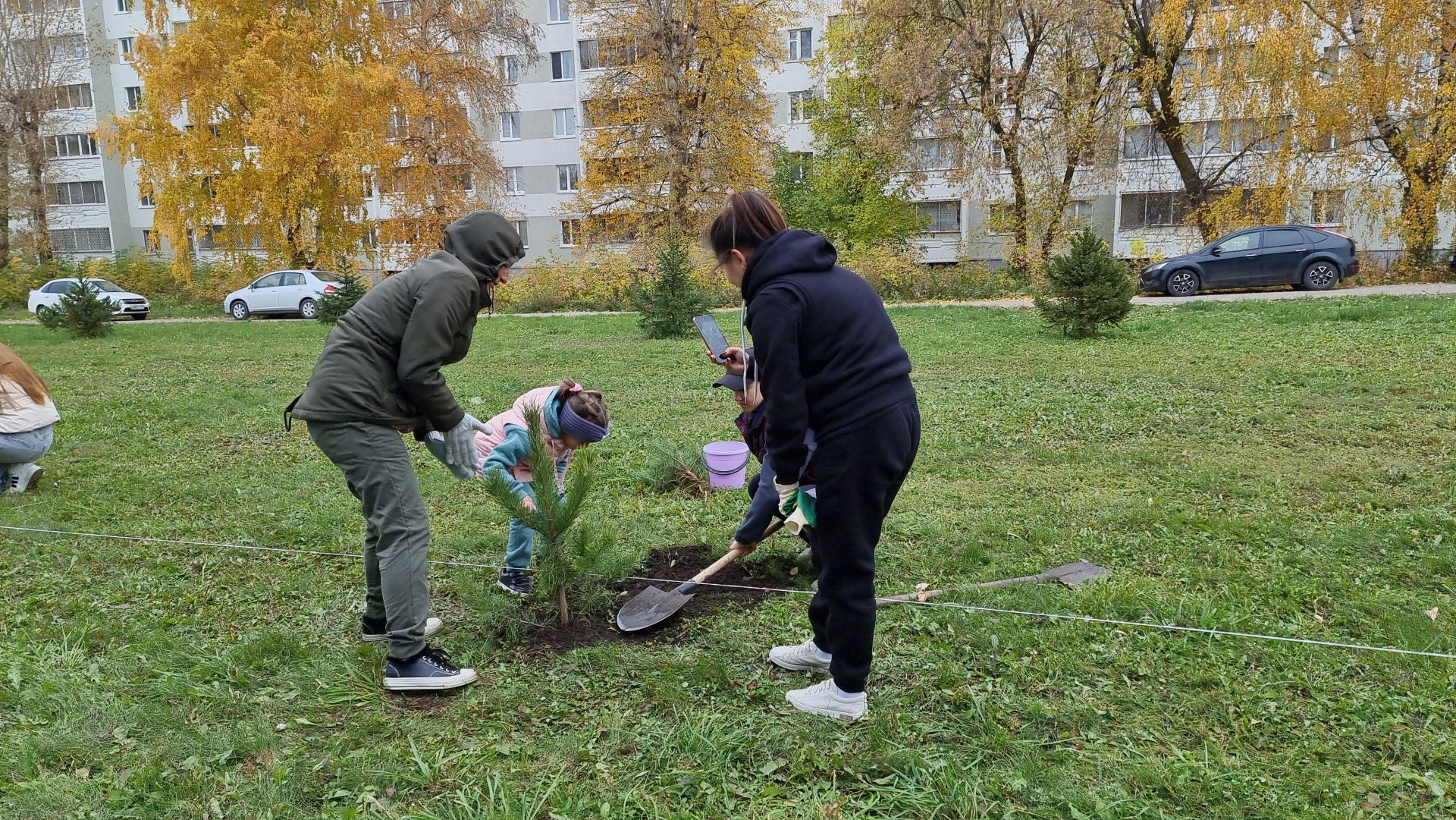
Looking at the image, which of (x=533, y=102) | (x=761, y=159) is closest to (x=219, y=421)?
(x=761, y=159)

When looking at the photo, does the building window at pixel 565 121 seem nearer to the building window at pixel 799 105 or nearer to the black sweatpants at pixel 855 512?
the building window at pixel 799 105

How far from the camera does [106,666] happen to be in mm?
3227

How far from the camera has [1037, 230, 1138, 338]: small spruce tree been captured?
10.7 metres

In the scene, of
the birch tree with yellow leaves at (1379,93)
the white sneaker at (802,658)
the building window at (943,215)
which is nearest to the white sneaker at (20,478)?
the white sneaker at (802,658)

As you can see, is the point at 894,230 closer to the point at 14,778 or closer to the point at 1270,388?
the point at 1270,388

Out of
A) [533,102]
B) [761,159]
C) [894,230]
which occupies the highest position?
[533,102]

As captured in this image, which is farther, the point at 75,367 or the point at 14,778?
the point at 75,367

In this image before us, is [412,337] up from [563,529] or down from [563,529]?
up

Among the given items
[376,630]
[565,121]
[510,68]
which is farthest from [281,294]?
[376,630]

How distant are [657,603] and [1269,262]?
58.1 feet

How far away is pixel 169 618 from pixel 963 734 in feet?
10.6

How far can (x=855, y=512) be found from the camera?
2.55 metres

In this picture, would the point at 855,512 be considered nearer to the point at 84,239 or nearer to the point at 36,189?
the point at 36,189

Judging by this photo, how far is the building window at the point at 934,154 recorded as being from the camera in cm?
2405
